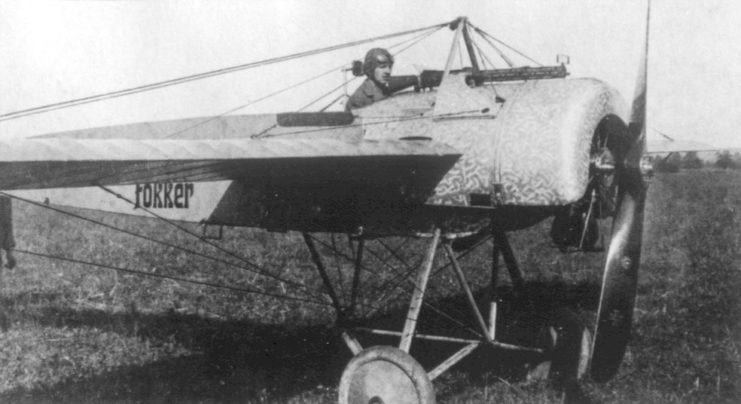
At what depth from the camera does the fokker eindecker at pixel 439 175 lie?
5176 mm

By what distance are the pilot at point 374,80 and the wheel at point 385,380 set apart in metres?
2.43

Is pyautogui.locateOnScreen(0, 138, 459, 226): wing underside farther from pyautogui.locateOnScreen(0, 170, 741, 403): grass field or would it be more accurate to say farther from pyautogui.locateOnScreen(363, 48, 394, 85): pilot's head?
pyautogui.locateOnScreen(0, 170, 741, 403): grass field

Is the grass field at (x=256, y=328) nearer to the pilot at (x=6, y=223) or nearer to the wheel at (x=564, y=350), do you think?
the wheel at (x=564, y=350)

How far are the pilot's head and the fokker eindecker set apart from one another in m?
0.41

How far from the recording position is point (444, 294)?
9914 mm

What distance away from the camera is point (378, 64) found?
6949 millimetres

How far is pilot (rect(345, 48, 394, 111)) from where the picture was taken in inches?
265

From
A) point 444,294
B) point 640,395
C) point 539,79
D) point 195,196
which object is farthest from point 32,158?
point 444,294

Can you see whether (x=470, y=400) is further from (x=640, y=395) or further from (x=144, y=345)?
(x=144, y=345)

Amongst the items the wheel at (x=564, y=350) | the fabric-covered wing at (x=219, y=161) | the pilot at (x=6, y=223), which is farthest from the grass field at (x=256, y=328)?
the fabric-covered wing at (x=219, y=161)

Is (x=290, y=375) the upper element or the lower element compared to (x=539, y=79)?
lower

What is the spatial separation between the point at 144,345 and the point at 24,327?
1.80 m

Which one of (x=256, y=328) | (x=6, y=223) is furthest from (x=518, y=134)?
(x=6, y=223)

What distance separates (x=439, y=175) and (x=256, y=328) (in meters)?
4.26
